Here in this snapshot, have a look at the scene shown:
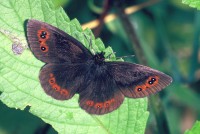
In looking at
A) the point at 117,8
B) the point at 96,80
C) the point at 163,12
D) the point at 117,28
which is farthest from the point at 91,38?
the point at 163,12

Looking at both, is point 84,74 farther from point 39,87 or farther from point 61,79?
point 39,87

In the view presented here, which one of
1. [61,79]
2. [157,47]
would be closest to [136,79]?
[61,79]

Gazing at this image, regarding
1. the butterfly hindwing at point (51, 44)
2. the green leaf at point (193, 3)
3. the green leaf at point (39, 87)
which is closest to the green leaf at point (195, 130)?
the green leaf at point (39, 87)

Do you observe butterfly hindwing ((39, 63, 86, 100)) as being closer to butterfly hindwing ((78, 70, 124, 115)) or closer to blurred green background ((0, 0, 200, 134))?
butterfly hindwing ((78, 70, 124, 115))

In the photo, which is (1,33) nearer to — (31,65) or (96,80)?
(31,65)

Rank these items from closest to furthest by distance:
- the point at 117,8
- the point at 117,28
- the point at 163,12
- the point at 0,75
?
the point at 0,75
the point at 117,8
the point at 117,28
the point at 163,12

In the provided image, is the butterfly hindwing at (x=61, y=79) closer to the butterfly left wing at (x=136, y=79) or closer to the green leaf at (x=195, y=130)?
the butterfly left wing at (x=136, y=79)
